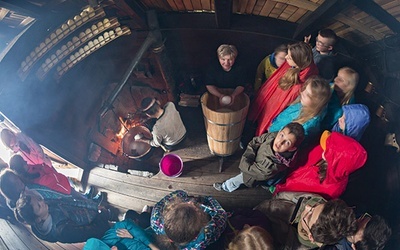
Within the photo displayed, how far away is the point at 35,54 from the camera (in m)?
1.90

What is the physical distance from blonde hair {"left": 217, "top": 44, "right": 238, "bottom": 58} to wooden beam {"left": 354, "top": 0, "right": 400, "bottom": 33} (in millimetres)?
904

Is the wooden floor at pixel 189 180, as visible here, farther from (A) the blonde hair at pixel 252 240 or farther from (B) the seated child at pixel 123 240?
(A) the blonde hair at pixel 252 240

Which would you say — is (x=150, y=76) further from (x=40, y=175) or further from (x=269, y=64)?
(x=40, y=175)

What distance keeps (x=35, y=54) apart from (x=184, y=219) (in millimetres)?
1812

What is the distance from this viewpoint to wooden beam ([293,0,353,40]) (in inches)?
58.8

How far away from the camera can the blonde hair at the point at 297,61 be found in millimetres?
1710

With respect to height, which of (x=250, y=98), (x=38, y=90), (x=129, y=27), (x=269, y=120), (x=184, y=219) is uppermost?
(x=129, y=27)

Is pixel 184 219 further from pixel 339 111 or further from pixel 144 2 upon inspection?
pixel 144 2

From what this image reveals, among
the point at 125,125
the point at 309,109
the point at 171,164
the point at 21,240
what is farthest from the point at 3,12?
the point at 309,109

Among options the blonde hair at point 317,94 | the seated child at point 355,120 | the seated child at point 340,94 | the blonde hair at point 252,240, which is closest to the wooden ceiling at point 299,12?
the seated child at point 340,94

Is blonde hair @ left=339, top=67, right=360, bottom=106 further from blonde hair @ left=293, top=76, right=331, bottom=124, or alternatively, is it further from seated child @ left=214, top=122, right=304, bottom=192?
seated child @ left=214, top=122, right=304, bottom=192

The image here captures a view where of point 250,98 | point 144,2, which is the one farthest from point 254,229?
point 144,2

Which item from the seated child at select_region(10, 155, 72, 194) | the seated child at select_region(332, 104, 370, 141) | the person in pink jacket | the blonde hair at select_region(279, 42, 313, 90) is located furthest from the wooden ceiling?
the seated child at select_region(10, 155, 72, 194)

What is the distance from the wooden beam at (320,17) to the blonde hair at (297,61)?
0.37 ft
